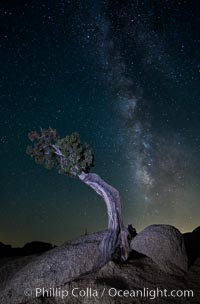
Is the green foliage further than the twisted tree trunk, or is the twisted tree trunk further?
the green foliage

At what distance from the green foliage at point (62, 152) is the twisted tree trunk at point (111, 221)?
80cm

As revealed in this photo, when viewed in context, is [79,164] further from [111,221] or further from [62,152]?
[111,221]

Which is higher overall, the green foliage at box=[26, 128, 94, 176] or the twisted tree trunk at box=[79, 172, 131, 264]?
the green foliage at box=[26, 128, 94, 176]

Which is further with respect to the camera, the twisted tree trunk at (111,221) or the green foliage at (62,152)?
the green foliage at (62,152)

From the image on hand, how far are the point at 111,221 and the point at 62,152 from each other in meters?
5.22

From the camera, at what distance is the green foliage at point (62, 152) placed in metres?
14.6

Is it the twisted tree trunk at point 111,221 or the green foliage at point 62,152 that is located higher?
the green foliage at point 62,152

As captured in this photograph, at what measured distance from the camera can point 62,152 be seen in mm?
14727

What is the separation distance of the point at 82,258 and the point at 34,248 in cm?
1786

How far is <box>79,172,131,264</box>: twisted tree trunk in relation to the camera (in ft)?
43.1

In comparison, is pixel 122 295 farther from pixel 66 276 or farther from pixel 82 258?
pixel 82 258

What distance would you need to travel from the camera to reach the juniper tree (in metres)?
13.9

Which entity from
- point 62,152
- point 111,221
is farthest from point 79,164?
point 111,221

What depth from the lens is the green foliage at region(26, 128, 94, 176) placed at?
14.6m
